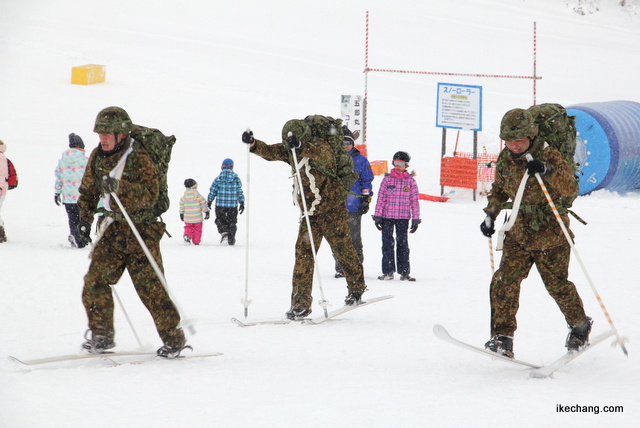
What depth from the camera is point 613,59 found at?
34656 mm

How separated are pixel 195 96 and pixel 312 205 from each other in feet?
65.2

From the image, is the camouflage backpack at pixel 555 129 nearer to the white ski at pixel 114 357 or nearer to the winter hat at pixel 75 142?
the white ski at pixel 114 357

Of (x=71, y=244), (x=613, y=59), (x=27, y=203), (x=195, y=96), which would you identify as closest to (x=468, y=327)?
(x=71, y=244)

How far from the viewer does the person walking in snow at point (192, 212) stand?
11172 millimetres

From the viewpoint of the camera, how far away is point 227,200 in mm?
11359

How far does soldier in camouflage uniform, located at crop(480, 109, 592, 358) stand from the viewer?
4.81m

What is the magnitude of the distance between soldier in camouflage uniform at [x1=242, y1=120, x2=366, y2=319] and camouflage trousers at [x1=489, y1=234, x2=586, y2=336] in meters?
1.98

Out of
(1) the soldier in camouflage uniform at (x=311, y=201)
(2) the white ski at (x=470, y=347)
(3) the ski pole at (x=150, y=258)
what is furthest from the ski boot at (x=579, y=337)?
(3) the ski pole at (x=150, y=258)

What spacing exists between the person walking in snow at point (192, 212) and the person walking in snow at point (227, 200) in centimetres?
18

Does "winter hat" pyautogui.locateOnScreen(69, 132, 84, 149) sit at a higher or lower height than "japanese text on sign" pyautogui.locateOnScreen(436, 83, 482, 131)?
lower

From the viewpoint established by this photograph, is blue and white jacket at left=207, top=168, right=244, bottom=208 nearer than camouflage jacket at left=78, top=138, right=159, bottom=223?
No

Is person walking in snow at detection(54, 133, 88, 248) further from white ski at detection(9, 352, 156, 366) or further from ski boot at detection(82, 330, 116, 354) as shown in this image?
white ski at detection(9, 352, 156, 366)

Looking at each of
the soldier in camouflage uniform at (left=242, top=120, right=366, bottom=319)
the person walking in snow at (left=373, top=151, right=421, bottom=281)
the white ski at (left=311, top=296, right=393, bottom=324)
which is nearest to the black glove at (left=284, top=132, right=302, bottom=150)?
the soldier in camouflage uniform at (left=242, top=120, right=366, bottom=319)

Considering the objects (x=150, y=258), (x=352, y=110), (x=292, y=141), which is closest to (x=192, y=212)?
(x=292, y=141)
